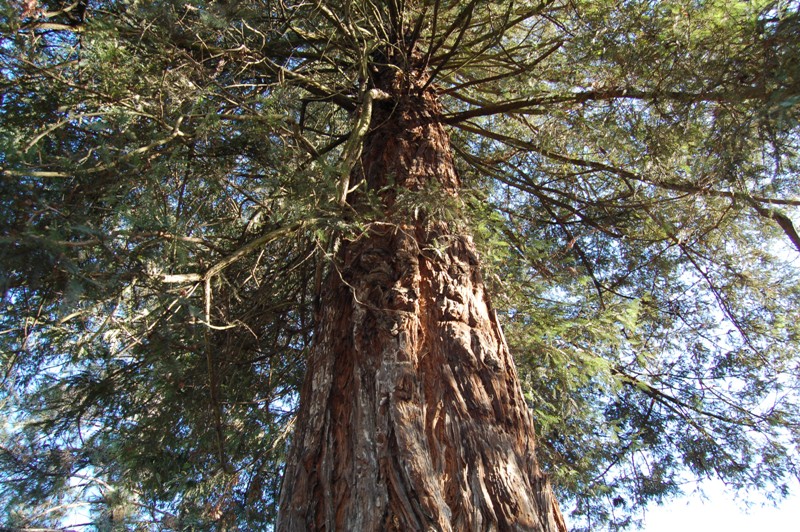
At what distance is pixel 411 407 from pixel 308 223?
1.06m

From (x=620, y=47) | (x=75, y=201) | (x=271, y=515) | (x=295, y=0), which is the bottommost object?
(x=271, y=515)

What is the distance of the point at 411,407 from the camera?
2.29 m

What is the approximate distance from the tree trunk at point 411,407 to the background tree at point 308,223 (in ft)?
0.97

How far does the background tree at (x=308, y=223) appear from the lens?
271 centimetres

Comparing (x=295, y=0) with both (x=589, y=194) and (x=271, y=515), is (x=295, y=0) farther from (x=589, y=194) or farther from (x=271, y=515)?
(x=271, y=515)

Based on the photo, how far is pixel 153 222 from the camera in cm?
251

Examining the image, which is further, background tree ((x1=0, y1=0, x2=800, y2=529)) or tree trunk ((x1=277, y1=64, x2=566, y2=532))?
background tree ((x1=0, y1=0, x2=800, y2=529))

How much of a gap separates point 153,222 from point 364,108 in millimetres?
1423

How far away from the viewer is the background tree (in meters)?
2.71

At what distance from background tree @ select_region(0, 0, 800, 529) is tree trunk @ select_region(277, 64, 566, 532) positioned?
0.30 m

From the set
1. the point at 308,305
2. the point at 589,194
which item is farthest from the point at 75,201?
the point at 589,194

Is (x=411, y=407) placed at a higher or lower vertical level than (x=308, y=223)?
lower

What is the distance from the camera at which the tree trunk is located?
6.66ft

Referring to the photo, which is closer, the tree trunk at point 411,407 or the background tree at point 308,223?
the tree trunk at point 411,407
